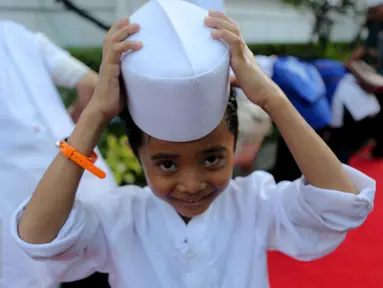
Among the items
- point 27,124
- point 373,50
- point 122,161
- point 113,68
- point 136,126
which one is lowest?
point 122,161

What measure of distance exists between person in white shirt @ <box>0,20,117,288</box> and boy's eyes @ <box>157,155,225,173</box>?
1.88 feet

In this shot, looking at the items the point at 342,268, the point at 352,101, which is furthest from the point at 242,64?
the point at 352,101

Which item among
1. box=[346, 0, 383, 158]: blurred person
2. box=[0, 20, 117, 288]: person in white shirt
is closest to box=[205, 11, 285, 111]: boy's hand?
box=[0, 20, 117, 288]: person in white shirt

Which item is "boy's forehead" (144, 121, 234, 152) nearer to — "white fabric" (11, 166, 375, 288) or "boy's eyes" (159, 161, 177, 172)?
"boy's eyes" (159, 161, 177, 172)

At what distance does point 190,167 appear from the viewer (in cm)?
99

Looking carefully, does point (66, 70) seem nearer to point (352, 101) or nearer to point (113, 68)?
point (113, 68)

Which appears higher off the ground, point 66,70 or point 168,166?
point 168,166

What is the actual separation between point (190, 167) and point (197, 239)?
0.67 ft

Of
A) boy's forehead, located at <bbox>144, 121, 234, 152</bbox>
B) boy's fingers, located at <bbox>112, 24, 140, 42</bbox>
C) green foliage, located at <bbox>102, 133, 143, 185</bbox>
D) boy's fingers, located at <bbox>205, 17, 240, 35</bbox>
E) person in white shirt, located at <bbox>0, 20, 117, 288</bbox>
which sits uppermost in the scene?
boy's fingers, located at <bbox>205, 17, 240, 35</bbox>

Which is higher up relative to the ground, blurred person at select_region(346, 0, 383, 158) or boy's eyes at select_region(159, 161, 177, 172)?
boy's eyes at select_region(159, 161, 177, 172)

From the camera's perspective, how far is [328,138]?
3.62 m

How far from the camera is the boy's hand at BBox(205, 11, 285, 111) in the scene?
2.89 ft

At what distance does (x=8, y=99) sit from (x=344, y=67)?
2.82 m

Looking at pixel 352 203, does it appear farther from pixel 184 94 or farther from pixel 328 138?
pixel 328 138
